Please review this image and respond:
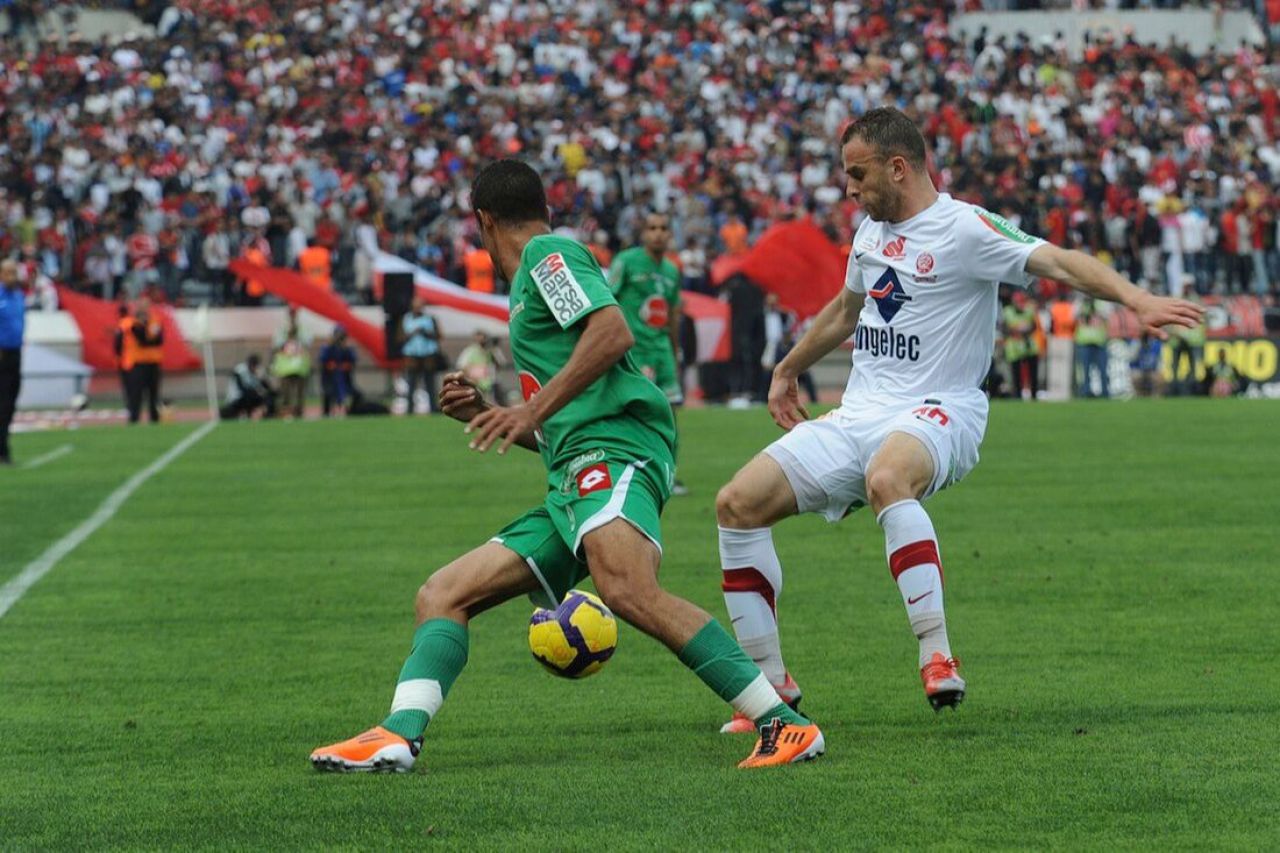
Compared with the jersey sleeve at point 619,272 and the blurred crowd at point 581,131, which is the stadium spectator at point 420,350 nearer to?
the blurred crowd at point 581,131

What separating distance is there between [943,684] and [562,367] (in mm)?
1562

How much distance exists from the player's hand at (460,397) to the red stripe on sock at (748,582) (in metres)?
1.38

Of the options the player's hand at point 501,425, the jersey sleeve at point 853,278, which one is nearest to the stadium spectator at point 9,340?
the jersey sleeve at point 853,278

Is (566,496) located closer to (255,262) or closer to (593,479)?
(593,479)

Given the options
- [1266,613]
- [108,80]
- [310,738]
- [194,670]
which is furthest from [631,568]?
[108,80]

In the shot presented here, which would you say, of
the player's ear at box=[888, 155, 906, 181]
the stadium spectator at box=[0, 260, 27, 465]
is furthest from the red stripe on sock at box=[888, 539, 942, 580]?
the stadium spectator at box=[0, 260, 27, 465]

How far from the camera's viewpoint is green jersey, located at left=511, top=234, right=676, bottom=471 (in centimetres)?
621

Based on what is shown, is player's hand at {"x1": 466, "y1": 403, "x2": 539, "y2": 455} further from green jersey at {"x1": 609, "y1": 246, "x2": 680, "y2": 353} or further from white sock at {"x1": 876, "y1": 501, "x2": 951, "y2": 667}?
green jersey at {"x1": 609, "y1": 246, "x2": 680, "y2": 353}

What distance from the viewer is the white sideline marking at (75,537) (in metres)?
11.6

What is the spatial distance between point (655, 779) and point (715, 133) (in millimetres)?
37467

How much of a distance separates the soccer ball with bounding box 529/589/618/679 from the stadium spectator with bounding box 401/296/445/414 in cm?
2569

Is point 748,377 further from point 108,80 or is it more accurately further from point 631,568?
point 631,568

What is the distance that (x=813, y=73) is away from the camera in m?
45.3

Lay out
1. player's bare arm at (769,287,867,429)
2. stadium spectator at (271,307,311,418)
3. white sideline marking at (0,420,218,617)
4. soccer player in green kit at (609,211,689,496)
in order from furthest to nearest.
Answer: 1. stadium spectator at (271,307,311,418)
2. soccer player in green kit at (609,211,689,496)
3. white sideline marking at (0,420,218,617)
4. player's bare arm at (769,287,867,429)
